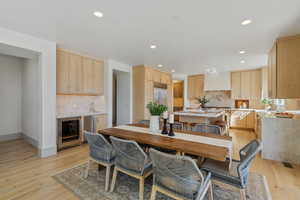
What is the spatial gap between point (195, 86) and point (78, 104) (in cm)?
543

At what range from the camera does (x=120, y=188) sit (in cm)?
198

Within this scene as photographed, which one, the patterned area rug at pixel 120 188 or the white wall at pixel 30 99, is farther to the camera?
the white wall at pixel 30 99

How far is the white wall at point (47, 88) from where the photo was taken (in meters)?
2.85

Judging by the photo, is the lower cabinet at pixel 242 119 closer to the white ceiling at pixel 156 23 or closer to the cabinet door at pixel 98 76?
the white ceiling at pixel 156 23

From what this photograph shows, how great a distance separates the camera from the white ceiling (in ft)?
5.92

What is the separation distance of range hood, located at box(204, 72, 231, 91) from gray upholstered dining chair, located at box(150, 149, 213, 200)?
565 centimetres

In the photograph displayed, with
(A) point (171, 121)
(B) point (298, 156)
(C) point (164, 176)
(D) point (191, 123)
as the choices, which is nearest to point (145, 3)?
(A) point (171, 121)

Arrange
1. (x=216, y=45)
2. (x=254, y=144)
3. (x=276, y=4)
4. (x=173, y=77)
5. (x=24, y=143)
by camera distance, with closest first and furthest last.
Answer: (x=254, y=144) → (x=276, y=4) → (x=216, y=45) → (x=24, y=143) → (x=173, y=77)

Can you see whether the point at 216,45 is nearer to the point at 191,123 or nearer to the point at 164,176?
the point at 191,123

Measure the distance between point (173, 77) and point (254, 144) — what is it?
6.01m

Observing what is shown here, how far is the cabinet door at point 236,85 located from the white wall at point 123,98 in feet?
15.0

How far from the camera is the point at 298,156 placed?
2746 mm

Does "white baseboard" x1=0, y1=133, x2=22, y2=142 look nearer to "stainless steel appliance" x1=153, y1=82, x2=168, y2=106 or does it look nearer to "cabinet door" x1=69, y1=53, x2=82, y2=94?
Result: "cabinet door" x1=69, y1=53, x2=82, y2=94

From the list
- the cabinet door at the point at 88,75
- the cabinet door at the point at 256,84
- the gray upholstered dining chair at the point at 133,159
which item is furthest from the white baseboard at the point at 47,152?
the cabinet door at the point at 256,84
